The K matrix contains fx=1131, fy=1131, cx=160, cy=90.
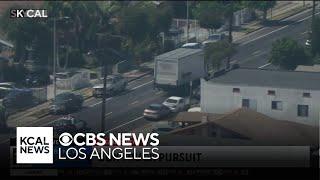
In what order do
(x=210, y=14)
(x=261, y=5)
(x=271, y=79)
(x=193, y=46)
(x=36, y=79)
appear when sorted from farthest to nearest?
(x=261, y=5)
(x=210, y=14)
(x=193, y=46)
(x=36, y=79)
(x=271, y=79)

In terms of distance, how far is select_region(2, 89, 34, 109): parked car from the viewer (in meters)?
46.4

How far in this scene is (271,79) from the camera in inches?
1742

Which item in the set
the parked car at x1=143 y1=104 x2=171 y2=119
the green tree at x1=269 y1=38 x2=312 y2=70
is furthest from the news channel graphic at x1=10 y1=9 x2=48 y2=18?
the parked car at x1=143 y1=104 x2=171 y2=119

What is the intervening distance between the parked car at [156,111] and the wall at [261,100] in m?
1.61

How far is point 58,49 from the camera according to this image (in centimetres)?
5581

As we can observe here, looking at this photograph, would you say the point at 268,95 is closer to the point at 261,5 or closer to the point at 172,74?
the point at 172,74

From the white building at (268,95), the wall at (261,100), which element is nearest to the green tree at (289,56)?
the white building at (268,95)

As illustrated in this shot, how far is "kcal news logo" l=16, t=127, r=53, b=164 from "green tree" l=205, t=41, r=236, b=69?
19.4m

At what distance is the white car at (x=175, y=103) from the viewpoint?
45.4 m

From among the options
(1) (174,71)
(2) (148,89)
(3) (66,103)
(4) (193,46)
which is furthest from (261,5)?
(3) (66,103)

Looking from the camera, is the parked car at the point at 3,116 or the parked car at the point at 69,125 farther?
the parked car at the point at 3,116

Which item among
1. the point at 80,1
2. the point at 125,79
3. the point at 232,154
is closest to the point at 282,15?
the point at 80,1

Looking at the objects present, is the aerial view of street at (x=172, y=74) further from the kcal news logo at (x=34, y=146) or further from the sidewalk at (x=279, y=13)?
the kcal news logo at (x=34, y=146)

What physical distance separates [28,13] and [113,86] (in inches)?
391
